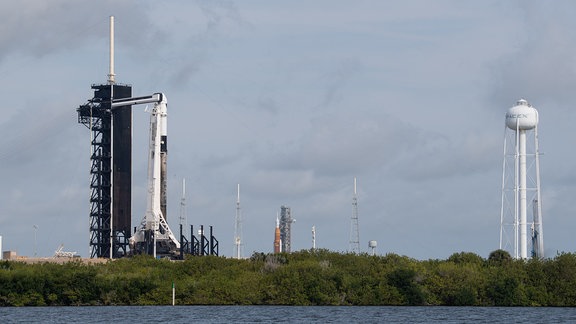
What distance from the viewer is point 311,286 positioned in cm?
12175

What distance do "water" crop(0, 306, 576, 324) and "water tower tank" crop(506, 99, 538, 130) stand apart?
36.5 m

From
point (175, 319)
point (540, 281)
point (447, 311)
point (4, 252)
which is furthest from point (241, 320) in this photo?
point (4, 252)

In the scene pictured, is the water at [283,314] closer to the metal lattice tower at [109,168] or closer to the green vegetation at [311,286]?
the green vegetation at [311,286]

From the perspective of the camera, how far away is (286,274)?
4808 inches

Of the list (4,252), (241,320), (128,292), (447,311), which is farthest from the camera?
(4,252)

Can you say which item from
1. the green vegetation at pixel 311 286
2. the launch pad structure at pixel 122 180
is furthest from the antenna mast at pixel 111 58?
the green vegetation at pixel 311 286

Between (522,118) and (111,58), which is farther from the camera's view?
(111,58)

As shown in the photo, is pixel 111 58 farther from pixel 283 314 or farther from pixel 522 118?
pixel 283 314

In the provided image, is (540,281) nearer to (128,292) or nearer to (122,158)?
(128,292)

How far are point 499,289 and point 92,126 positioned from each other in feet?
186

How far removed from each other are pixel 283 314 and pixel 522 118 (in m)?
56.7

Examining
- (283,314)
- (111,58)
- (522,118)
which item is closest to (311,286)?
Result: (283,314)

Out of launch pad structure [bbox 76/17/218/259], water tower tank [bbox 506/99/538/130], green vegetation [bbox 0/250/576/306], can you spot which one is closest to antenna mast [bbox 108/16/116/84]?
launch pad structure [bbox 76/17/218/259]

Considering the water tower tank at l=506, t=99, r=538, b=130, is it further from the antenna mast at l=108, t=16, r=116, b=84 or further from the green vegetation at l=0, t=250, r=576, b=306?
the antenna mast at l=108, t=16, r=116, b=84
